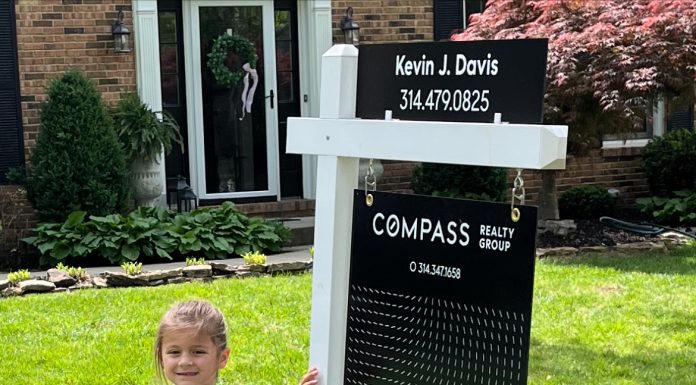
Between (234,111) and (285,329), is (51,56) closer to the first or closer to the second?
(234,111)

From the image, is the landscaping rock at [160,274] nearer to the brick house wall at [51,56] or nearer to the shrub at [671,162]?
the brick house wall at [51,56]

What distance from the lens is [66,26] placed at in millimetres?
9617

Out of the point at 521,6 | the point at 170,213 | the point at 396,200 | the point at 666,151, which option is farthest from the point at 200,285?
the point at 666,151

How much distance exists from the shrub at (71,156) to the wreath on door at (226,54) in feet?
4.85

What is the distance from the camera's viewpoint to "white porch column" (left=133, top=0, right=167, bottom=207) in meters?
9.84

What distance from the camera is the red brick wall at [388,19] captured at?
10.6 m

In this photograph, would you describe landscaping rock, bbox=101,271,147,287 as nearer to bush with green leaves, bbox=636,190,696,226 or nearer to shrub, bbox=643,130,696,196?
bush with green leaves, bbox=636,190,696,226

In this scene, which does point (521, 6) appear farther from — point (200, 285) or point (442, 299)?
point (442, 299)

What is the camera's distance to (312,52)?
34.7 feet

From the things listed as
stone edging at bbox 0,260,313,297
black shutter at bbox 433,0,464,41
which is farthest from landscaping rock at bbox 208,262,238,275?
black shutter at bbox 433,0,464,41

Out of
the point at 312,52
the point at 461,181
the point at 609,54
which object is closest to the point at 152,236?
the point at 312,52

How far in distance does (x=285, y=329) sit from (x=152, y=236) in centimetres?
288

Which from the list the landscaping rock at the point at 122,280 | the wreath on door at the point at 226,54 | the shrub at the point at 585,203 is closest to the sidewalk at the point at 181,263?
the landscaping rock at the point at 122,280

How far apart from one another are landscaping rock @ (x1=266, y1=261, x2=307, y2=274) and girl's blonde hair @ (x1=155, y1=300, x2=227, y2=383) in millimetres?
5063
